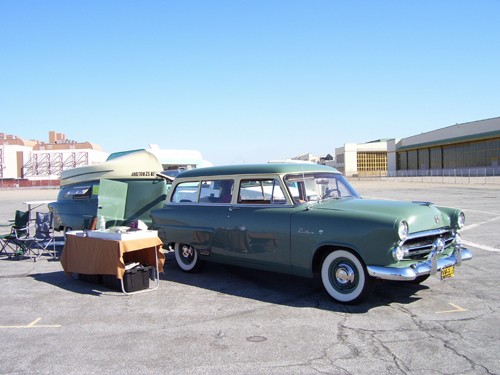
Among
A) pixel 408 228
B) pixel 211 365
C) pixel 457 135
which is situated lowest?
pixel 211 365

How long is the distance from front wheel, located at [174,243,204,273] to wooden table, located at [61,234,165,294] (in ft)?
2.40

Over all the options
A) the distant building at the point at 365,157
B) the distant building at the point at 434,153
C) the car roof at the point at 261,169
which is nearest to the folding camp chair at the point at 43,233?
the car roof at the point at 261,169

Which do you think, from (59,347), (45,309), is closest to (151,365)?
(59,347)

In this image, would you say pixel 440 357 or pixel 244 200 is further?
pixel 244 200

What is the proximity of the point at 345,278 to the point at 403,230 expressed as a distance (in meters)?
0.93

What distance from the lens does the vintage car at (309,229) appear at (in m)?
5.35

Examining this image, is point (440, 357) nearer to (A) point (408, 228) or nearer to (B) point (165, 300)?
(A) point (408, 228)

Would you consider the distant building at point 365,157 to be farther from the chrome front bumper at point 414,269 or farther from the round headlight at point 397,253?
the round headlight at point 397,253

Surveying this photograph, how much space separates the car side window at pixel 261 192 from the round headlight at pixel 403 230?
64.3 inches

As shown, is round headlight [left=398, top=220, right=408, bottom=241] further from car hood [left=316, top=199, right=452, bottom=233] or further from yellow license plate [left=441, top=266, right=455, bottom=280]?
yellow license plate [left=441, top=266, right=455, bottom=280]

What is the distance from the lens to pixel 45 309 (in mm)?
5867

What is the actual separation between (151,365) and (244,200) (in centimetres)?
317

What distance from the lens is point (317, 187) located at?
6.55 metres

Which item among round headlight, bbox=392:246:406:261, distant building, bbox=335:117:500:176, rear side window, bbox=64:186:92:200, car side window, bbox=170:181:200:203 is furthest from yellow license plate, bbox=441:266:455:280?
distant building, bbox=335:117:500:176
